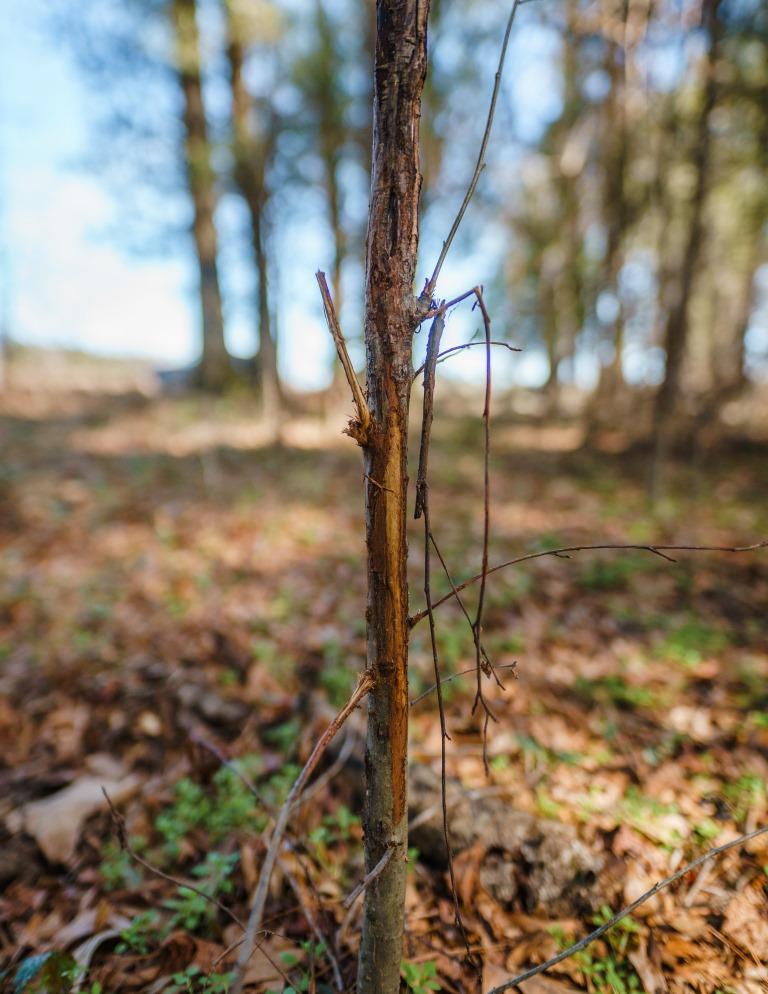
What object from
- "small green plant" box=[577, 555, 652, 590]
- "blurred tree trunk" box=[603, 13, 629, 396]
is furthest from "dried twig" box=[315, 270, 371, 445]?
"blurred tree trunk" box=[603, 13, 629, 396]

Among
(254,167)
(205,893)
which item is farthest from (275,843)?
(254,167)

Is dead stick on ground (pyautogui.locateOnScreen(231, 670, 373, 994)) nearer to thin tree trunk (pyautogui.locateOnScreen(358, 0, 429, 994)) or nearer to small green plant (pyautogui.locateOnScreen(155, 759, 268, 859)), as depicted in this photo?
thin tree trunk (pyautogui.locateOnScreen(358, 0, 429, 994))

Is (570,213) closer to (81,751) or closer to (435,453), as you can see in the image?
(435,453)

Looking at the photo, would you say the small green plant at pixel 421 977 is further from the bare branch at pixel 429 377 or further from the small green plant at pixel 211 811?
the bare branch at pixel 429 377

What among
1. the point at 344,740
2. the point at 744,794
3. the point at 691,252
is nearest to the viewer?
the point at 744,794

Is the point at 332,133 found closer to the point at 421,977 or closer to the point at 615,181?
the point at 615,181

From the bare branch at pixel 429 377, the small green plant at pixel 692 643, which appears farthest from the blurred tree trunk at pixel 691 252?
the bare branch at pixel 429 377
